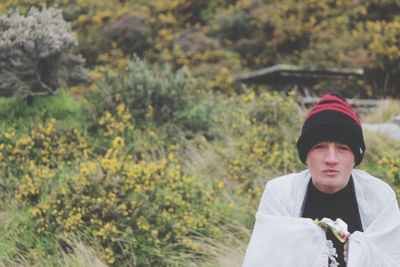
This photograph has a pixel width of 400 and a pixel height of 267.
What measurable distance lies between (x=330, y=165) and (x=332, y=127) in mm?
159

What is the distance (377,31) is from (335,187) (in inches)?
430

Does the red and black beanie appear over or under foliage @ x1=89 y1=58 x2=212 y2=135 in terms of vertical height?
over

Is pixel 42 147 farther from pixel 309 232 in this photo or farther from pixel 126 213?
pixel 309 232

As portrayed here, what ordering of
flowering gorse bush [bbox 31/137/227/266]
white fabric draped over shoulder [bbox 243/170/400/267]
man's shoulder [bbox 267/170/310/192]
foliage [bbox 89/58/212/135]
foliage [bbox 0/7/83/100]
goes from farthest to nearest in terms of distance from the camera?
foliage [bbox 89/58/212/135] < foliage [bbox 0/7/83/100] < flowering gorse bush [bbox 31/137/227/266] < man's shoulder [bbox 267/170/310/192] < white fabric draped over shoulder [bbox 243/170/400/267]

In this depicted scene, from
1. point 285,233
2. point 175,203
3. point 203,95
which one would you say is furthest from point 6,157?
point 285,233

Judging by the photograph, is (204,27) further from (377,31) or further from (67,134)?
(67,134)

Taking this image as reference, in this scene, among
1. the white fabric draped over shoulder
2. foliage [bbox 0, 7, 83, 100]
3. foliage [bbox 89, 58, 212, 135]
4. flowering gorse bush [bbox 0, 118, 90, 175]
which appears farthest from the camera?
foliage [bbox 89, 58, 212, 135]

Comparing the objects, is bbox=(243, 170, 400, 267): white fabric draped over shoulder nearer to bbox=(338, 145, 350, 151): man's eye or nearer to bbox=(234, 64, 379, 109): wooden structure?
bbox=(338, 145, 350, 151): man's eye

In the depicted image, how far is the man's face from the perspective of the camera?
2.44m

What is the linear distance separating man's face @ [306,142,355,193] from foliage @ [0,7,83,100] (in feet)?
18.1

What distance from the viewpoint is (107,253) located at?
4.90 metres

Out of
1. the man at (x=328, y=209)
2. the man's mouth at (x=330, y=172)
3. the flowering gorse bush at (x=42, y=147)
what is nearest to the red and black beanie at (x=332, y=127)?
the man at (x=328, y=209)

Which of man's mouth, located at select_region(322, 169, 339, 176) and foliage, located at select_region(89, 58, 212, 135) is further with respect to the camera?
foliage, located at select_region(89, 58, 212, 135)

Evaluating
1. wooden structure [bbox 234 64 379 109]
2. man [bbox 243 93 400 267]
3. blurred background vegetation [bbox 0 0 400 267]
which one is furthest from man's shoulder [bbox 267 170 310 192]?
wooden structure [bbox 234 64 379 109]
